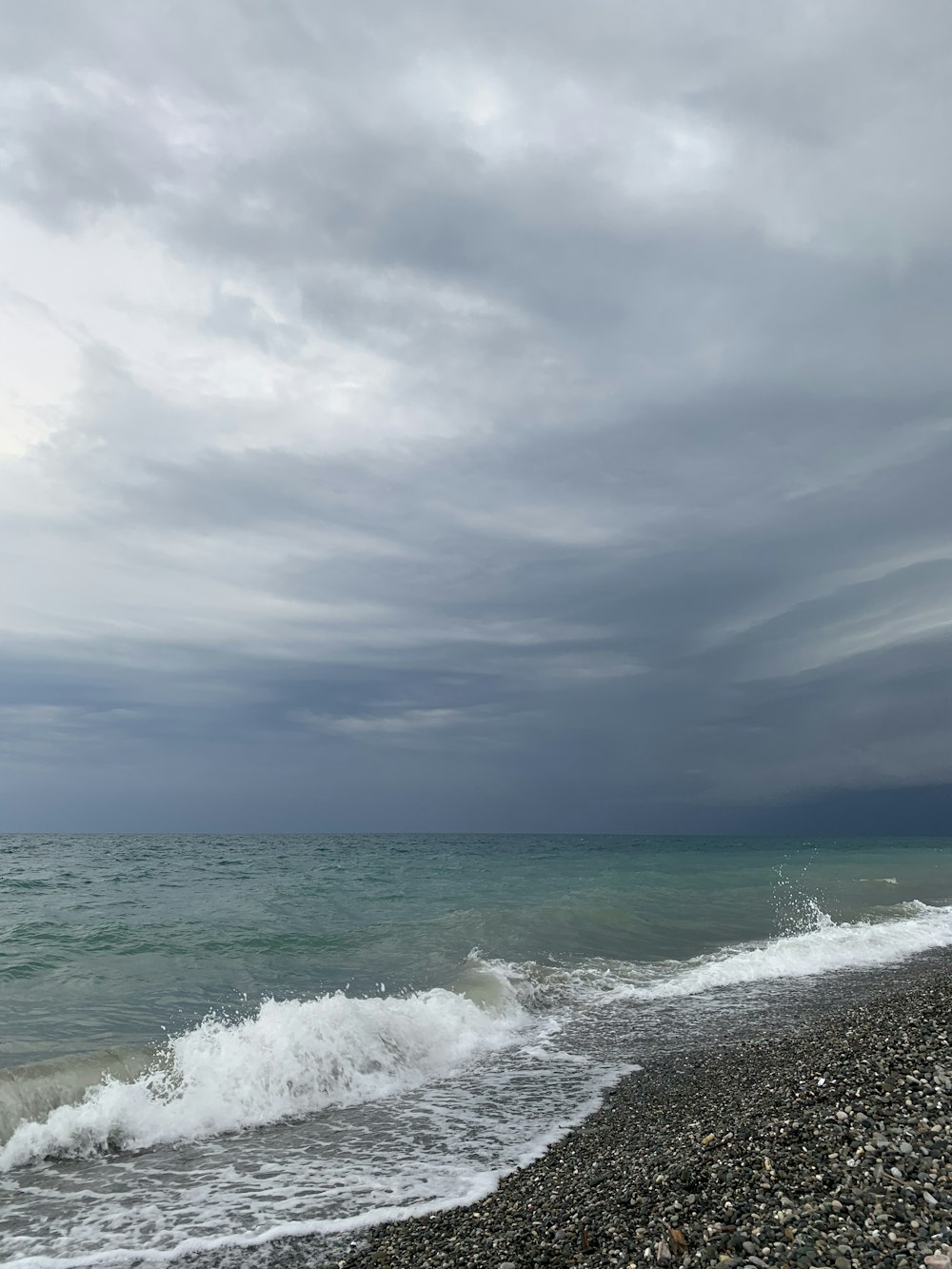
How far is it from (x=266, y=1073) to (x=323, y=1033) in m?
1.18

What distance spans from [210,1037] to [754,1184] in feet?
29.4

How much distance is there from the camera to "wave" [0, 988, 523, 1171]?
30.2 feet

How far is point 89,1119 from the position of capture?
9.26 m

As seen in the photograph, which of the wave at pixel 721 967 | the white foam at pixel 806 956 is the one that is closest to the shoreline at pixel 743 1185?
the wave at pixel 721 967

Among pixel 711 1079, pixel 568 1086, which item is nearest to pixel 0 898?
pixel 568 1086

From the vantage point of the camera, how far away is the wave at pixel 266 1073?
30.2 ft

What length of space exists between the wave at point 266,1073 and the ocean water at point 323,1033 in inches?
1.4

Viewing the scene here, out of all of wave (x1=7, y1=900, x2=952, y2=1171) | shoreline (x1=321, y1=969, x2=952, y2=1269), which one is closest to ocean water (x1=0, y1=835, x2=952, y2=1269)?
wave (x1=7, y1=900, x2=952, y2=1171)

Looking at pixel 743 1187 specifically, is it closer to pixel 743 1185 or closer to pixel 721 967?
pixel 743 1185

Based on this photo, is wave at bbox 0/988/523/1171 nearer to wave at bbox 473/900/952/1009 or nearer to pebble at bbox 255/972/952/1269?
wave at bbox 473/900/952/1009

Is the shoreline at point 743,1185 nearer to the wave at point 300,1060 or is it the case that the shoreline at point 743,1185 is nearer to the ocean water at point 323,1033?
the ocean water at point 323,1033

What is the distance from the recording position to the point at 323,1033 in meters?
11.7

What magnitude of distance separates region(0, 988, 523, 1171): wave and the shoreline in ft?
13.3

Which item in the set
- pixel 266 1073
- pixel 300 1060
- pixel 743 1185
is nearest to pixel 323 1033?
pixel 300 1060
